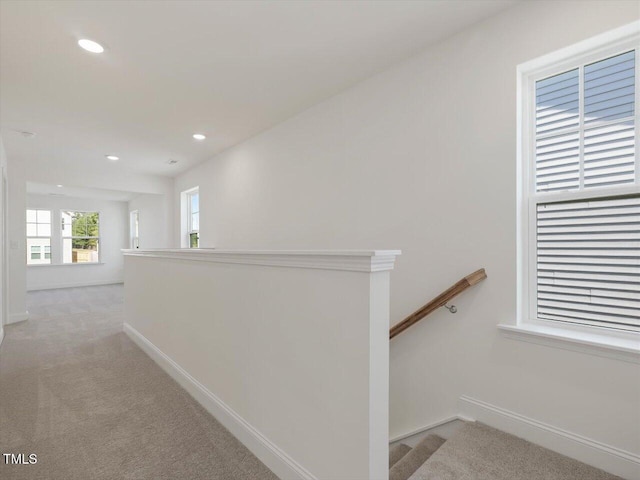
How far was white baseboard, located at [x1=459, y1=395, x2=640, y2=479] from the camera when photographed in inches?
59.6

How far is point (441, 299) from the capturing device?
2062 millimetres

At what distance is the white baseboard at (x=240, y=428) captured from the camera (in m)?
1.59

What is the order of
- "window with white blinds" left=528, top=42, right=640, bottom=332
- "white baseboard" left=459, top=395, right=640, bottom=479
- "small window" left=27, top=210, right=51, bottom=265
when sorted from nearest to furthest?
"white baseboard" left=459, top=395, right=640, bottom=479
"window with white blinds" left=528, top=42, right=640, bottom=332
"small window" left=27, top=210, right=51, bottom=265

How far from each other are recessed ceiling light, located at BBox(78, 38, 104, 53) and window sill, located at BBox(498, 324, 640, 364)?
3135 millimetres

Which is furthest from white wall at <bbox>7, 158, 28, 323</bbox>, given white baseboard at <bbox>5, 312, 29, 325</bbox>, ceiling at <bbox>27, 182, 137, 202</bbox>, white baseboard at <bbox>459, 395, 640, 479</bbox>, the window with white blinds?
the window with white blinds

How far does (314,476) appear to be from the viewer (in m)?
1.46

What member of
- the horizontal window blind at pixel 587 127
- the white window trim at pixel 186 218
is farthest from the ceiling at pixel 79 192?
the horizontal window blind at pixel 587 127

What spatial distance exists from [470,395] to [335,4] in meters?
2.46

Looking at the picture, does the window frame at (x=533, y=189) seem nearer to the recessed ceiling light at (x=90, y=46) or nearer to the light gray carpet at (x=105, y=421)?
the light gray carpet at (x=105, y=421)

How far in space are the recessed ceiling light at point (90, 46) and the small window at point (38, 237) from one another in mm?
7981

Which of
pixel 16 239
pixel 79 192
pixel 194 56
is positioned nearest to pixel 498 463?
pixel 194 56

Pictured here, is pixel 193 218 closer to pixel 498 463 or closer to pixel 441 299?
pixel 441 299

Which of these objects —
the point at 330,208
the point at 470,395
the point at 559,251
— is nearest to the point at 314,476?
the point at 470,395

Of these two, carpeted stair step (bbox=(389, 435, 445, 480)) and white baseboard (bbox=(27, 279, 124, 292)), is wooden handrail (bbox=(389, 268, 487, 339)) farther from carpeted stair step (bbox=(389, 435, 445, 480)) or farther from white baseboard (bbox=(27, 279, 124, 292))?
white baseboard (bbox=(27, 279, 124, 292))
